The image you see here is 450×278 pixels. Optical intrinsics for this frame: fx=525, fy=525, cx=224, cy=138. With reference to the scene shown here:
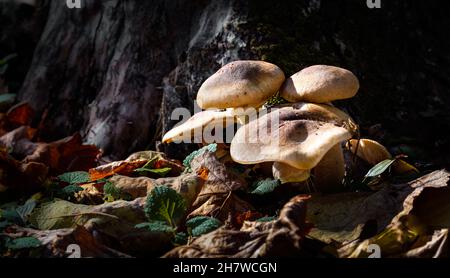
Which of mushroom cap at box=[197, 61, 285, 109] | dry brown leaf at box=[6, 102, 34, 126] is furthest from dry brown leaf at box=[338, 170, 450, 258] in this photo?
dry brown leaf at box=[6, 102, 34, 126]

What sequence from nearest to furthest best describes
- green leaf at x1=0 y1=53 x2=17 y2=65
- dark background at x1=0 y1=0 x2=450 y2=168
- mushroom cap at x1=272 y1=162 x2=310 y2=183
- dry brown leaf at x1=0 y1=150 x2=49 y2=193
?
mushroom cap at x1=272 y1=162 x2=310 y2=183 → dry brown leaf at x1=0 y1=150 x2=49 y2=193 → dark background at x1=0 y1=0 x2=450 y2=168 → green leaf at x1=0 y1=53 x2=17 y2=65

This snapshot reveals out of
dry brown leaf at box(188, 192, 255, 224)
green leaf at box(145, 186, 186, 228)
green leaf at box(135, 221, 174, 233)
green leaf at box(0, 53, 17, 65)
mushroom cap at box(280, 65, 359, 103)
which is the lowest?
dry brown leaf at box(188, 192, 255, 224)

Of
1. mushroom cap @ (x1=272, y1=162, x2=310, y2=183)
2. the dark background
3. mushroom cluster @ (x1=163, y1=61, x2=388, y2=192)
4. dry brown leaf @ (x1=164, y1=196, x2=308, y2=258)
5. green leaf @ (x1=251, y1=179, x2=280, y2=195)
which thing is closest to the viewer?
dry brown leaf @ (x1=164, y1=196, x2=308, y2=258)

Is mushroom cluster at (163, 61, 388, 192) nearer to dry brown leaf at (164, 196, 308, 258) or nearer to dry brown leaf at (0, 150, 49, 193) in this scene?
dry brown leaf at (164, 196, 308, 258)

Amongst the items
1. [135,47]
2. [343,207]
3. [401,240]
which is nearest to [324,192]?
[343,207]

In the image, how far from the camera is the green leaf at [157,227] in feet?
6.57

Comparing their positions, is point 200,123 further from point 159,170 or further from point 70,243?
point 70,243

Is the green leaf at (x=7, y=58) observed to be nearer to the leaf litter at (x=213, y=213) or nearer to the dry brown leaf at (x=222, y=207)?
the leaf litter at (x=213, y=213)

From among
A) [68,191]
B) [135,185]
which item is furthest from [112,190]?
[68,191]

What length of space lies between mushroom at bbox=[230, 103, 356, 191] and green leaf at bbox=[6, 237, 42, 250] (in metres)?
0.83

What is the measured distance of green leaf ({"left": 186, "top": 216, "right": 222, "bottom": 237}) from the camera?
2.00 m

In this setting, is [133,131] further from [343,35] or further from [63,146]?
[343,35]

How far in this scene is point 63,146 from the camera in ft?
11.3
